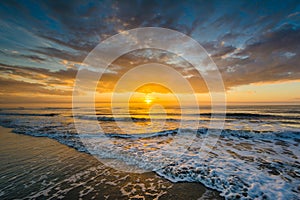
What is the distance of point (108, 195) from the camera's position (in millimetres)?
4406

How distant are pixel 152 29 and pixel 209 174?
1900cm

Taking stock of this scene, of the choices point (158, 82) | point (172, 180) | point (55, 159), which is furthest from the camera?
point (158, 82)

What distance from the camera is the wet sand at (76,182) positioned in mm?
4406

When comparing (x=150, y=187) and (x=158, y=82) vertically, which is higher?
(x=158, y=82)

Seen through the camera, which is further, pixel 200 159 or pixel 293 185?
pixel 200 159

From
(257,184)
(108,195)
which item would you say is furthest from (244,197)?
(108,195)

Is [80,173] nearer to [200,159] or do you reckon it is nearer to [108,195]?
[108,195]

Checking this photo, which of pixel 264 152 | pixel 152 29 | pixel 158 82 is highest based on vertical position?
pixel 152 29

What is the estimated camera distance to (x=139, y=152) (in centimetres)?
864

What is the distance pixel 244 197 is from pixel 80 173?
6.35 m

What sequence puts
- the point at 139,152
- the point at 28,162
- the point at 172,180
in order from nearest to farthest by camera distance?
the point at 172,180 → the point at 28,162 → the point at 139,152

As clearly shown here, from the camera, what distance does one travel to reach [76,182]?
5.11m

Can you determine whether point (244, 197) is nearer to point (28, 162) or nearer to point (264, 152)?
point (264, 152)

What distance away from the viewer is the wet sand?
441cm
